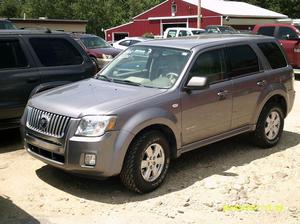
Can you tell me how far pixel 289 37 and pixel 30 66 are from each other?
1213 cm

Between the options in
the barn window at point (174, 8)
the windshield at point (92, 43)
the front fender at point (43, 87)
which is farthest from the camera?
the barn window at point (174, 8)

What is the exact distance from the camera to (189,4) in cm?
4853

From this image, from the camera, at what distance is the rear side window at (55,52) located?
7717 mm

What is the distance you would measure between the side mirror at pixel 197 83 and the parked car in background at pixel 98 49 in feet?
31.7

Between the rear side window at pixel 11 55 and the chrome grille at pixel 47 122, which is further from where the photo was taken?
the rear side window at pixel 11 55

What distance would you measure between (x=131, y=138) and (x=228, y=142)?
117 inches

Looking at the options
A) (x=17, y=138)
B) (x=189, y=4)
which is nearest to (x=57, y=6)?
(x=189, y=4)

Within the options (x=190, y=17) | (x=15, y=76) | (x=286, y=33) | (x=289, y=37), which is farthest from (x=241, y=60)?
(x=190, y=17)

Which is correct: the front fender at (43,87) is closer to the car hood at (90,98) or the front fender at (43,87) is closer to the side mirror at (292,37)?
the car hood at (90,98)

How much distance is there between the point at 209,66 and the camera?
6406mm

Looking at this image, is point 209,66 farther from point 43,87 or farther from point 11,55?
point 11,55

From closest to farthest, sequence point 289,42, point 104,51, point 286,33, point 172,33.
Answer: point 104,51
point 289,42
point 286,33
point 172,33

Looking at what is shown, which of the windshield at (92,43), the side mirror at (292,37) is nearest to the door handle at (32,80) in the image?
the windshield at (92,43)

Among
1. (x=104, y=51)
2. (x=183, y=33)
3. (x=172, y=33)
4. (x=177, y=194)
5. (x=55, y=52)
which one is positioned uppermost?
(x=55, y=52)
